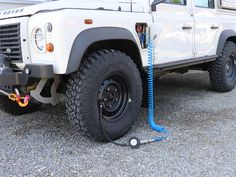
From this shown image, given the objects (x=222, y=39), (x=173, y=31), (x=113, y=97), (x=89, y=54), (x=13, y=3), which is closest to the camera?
(x=89, y=54)

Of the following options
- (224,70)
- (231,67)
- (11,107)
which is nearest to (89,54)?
(11,107)

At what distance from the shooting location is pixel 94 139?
10.5ft

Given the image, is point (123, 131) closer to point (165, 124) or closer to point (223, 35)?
point (165, 124)

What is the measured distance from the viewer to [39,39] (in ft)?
9.54

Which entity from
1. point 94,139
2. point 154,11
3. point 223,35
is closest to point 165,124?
point 94,139

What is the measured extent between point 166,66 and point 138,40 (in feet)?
2.11

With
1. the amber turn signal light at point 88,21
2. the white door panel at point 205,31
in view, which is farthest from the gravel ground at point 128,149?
the amber turn signal light at point 88,21

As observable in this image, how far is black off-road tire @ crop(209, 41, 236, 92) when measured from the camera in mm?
5242

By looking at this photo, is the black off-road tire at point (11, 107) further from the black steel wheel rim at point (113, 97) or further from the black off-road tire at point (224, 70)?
the black off-road tire at point (224, 70)

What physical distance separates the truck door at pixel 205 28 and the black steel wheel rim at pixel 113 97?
1.63 m

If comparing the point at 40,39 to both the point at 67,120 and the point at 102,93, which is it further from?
the point at 67,120

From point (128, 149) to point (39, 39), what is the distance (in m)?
1.33

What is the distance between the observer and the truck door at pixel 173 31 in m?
3.79

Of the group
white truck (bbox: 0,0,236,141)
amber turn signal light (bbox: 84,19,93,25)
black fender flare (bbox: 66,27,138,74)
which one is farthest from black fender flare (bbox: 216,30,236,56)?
amber turn signal light (bbox: 84,19,93,25)
